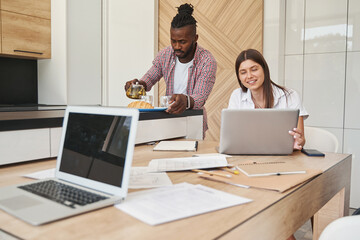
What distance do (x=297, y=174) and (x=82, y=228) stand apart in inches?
28.8

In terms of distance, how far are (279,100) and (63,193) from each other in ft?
4.95

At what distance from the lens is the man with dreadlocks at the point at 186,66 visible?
2158 mm

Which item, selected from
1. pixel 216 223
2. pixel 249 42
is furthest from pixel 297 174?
pixel 249 42

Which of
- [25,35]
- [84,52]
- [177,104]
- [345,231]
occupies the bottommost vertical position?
[345,231]

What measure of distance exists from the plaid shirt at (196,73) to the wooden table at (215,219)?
3.04ft

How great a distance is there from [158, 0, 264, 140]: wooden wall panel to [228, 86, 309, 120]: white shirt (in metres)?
1.23

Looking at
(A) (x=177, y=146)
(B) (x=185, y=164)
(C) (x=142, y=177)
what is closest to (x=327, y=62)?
(A) (x=177, y=146)

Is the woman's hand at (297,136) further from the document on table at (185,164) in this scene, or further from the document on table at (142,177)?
the document on table at (142,177)

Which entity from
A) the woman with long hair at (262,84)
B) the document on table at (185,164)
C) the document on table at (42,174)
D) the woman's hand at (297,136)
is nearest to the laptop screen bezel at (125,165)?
the document on table at (42,174)

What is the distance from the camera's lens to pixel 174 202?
793 mm

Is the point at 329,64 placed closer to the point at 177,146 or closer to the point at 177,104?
the point at 177,104

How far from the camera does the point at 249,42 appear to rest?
3.25 metres

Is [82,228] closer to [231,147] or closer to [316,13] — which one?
[231,147]

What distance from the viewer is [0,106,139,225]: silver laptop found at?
74cm
